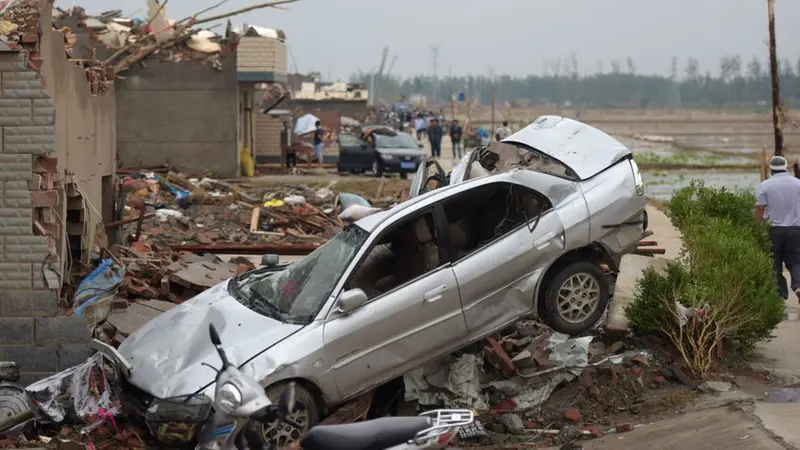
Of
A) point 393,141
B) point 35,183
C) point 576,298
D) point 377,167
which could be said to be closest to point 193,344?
point 35,183

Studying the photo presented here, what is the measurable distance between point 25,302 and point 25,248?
457mm

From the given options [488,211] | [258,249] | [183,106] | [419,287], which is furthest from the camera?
[183,106]

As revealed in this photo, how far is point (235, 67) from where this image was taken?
34250 millimetres

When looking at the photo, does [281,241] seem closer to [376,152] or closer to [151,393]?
[151,393]

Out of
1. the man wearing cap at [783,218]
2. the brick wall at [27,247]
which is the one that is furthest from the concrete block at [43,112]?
the man wearing cap at [783,218]

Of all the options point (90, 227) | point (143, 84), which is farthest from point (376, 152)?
point (90, 227)

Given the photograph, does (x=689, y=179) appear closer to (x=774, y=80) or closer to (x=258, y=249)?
(x=774, y=80)

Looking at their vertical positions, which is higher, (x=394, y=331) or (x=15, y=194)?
(x=15, y=194)

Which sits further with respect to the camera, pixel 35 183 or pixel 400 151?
pixel 400 151

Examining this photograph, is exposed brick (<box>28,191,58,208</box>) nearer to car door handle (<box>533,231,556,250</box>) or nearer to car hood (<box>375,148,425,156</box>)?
car door handle (<box>533,231,556,250</box>)

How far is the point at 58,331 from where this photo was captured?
9383mm

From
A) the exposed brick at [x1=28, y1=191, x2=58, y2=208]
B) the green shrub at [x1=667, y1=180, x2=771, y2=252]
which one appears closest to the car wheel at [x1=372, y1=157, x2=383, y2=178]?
the green shrub at [x1=667, y1=180, x2=771, y2=252]

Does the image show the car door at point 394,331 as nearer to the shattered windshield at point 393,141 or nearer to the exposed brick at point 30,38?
the exposed brick at point 30,38

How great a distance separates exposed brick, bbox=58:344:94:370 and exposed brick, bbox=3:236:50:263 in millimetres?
780
